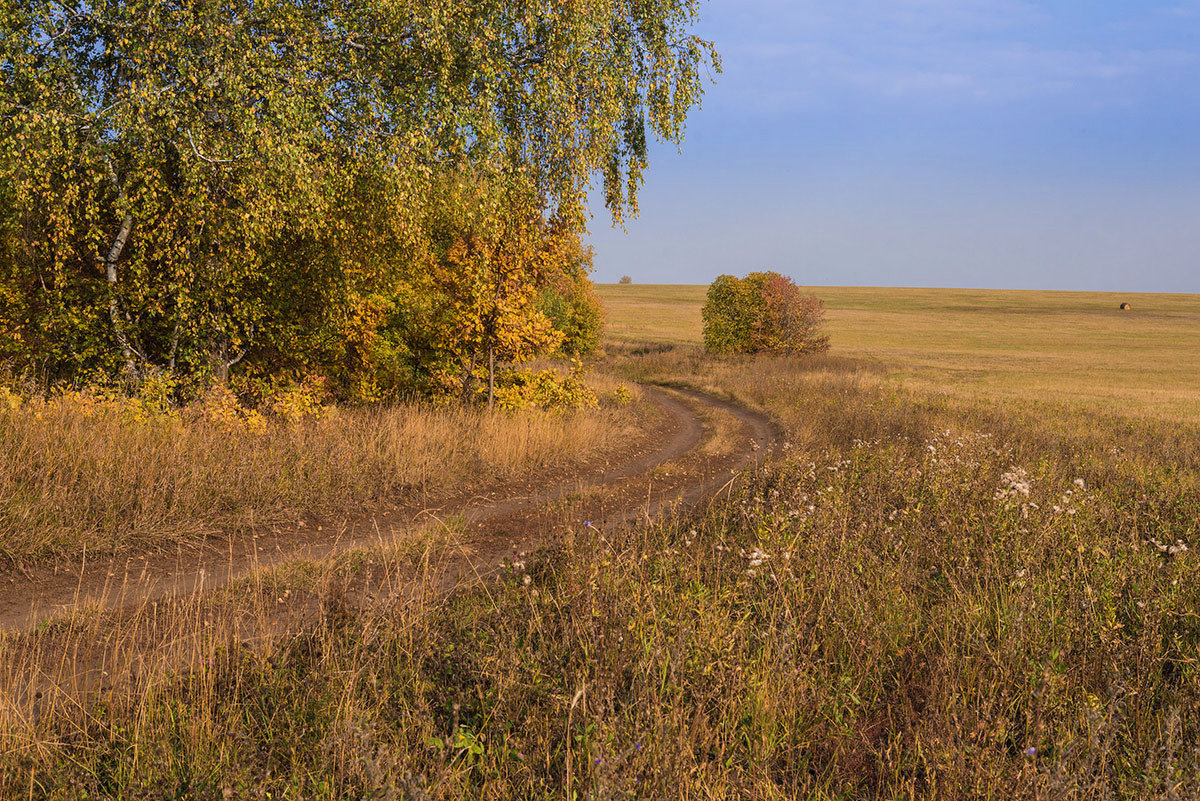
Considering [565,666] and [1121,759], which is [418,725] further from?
[1121,759]

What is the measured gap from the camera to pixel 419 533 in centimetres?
700

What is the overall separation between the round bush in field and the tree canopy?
111 ft

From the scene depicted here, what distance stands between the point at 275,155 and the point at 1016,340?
270 feet

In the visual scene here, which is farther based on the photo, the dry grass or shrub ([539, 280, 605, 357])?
shrub ([539, 280, 605, 357])

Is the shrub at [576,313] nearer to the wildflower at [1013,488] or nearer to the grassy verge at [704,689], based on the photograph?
the wildflower at [1013,488]

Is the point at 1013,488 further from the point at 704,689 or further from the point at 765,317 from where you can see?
the point at 765,317

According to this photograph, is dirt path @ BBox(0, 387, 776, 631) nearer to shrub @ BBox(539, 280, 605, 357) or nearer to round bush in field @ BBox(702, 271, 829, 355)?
shrub @ BBox(539, 280, 605, 357)

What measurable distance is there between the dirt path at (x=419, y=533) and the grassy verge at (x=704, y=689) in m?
0.93

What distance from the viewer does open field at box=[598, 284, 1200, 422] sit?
120 feet

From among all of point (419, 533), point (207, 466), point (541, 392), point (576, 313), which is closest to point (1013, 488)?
point (419, 533)

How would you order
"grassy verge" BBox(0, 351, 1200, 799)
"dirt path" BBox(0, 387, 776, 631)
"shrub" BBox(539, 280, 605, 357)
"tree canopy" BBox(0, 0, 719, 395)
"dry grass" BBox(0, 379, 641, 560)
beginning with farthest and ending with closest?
1. "shrub" BBox(539, 280, 605, 357)
2. "tree canopy" BBox(0, 0, 719, 395)
3. "dry grass" BBox(0, 379, 641, 560)
4. "dirt path" BBox(0, 387, 776, 631)
5. "grassy verge" BBox(0, 351, 1200, 799)

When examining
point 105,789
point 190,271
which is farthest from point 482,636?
point 190,271

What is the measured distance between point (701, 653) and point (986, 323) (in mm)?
103725

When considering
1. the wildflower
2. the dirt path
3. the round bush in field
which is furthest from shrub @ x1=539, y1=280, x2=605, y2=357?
the wildflower
